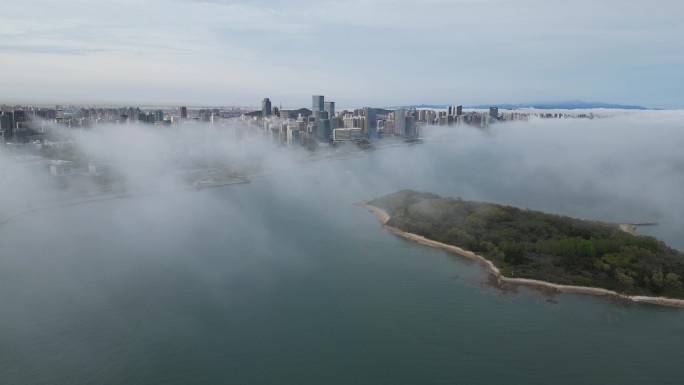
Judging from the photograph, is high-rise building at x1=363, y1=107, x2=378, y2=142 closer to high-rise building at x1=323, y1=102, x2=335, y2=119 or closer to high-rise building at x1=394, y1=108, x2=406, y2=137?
high-rise building at x1=394, y1=108, x2=406, y2=137

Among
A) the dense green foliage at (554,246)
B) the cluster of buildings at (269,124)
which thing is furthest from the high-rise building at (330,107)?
the dense green foliage at (554,246)

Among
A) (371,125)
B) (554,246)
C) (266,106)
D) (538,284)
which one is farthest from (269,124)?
(538,284)

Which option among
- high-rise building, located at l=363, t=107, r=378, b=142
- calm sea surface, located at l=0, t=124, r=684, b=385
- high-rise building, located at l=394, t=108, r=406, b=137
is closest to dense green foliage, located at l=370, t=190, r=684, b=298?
calm sea surface, located at l=0, t=124, r=684, b=385

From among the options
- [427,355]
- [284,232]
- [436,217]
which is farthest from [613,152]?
[427,355]

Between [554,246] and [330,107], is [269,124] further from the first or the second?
[554,246]

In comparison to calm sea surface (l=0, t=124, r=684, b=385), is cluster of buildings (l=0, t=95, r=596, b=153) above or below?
above

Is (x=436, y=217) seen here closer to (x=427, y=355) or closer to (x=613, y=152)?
(x=427, y=355)
